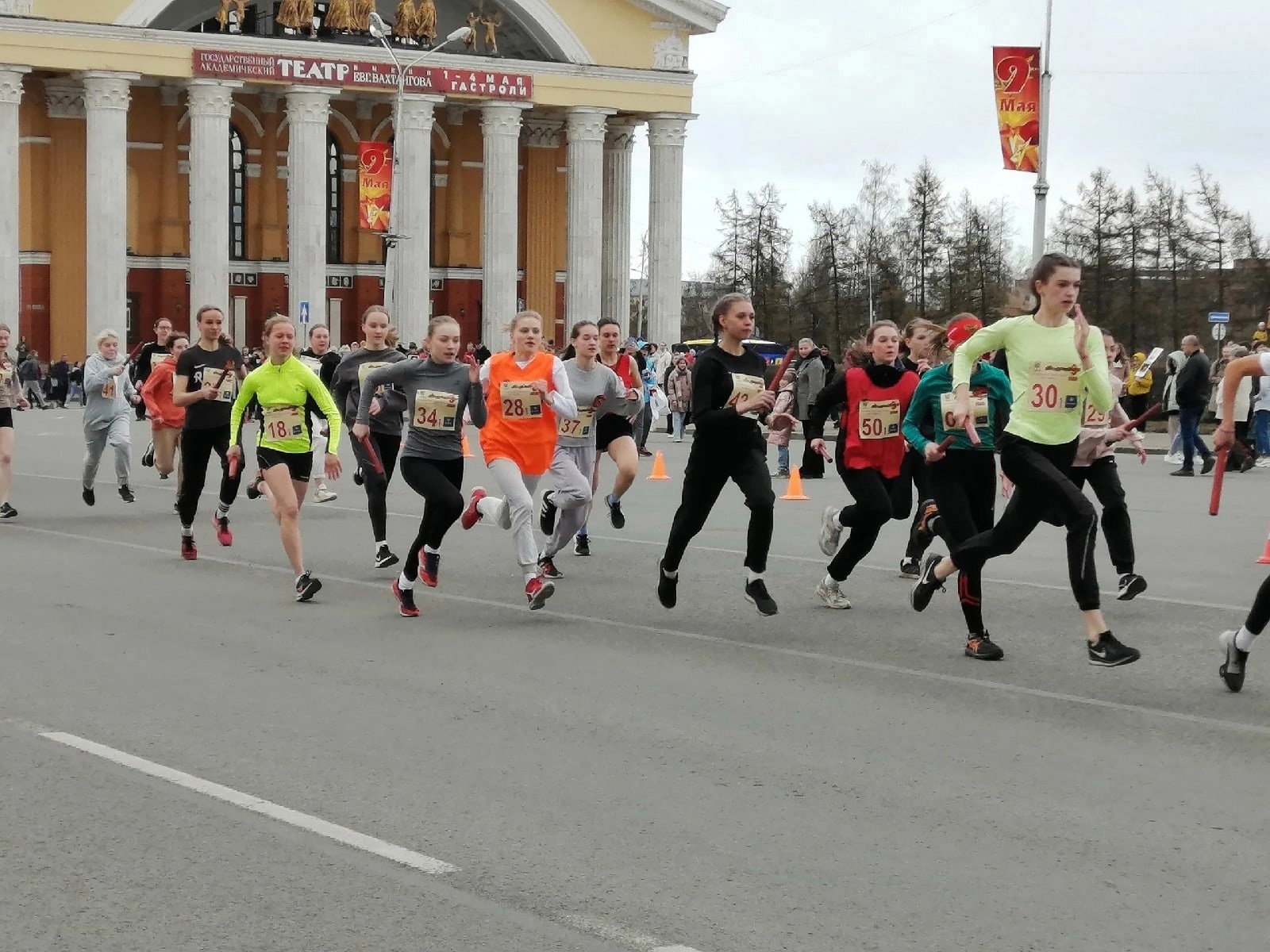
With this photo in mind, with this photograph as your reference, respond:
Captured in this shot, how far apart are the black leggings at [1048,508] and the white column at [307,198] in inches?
2238

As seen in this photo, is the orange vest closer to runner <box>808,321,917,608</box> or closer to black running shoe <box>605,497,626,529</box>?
runner <box>808,321,917,608</box>

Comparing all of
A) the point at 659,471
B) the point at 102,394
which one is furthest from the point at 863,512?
the point at 659,471

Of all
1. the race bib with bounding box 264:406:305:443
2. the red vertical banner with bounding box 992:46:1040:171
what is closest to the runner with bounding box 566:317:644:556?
the race bib with bounding box 264:406:305:443

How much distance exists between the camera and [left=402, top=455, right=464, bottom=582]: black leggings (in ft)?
39.2

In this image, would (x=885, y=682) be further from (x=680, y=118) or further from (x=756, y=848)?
(x=680, y=118)

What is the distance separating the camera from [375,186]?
60500 millimetres

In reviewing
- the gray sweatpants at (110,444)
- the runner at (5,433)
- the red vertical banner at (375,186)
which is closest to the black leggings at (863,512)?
the runner at (5,433)

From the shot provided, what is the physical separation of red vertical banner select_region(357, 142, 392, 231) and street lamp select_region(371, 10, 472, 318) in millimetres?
365

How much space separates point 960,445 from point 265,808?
5.37 m

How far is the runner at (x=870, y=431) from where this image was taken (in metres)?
11.8

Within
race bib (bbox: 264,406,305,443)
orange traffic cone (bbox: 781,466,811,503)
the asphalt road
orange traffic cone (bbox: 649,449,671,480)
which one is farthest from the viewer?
orange traffic cone (bbox: 649,449,671,480)

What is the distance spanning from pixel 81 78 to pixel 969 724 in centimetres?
5973

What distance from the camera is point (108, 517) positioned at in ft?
62.5

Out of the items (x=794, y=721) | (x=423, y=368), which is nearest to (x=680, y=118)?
(x=423, y=368)
